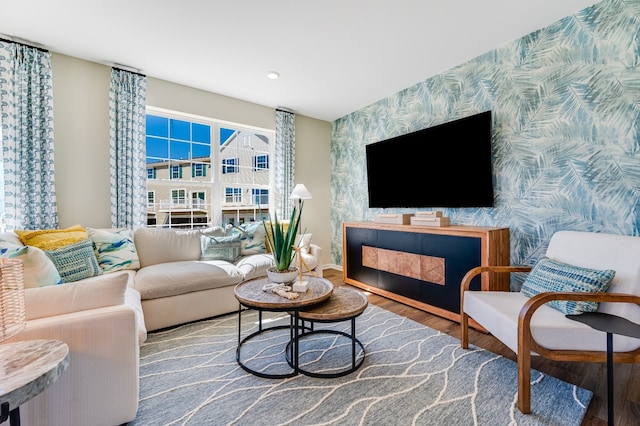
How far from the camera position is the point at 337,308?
171 centimetres

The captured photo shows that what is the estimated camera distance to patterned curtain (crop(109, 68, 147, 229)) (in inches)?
115

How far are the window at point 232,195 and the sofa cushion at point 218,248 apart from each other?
0.96 metres

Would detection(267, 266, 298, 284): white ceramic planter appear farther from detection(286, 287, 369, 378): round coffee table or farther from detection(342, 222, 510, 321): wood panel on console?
detection(342, 222, 510, 321): wood panel on console

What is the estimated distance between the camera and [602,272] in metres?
1.55

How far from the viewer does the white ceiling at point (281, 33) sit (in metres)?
2.06

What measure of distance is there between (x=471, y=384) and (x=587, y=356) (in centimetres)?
60

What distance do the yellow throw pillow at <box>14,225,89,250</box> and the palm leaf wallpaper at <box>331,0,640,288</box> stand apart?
3.65 metres

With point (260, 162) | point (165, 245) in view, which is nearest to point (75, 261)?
point (165, 245)

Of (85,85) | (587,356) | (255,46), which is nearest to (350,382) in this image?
(587,356)

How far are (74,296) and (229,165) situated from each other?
2.93 meters

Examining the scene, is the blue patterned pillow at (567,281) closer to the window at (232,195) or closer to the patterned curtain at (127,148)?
the window at (232,195)

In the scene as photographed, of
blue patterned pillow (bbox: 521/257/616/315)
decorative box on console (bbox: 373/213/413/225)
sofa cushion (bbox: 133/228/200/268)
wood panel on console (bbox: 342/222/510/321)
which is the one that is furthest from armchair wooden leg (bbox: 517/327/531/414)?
sofa cushion (bbox: 133/228/200/268)

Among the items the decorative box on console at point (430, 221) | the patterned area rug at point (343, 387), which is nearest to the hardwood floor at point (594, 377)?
the patterned area rug at point (343, 387)

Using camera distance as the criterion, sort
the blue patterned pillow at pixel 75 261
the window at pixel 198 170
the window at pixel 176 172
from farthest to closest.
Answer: the window at pixel 198 170
the window at pixel 176 172
the blue patterned pillow at pixel 75 261
